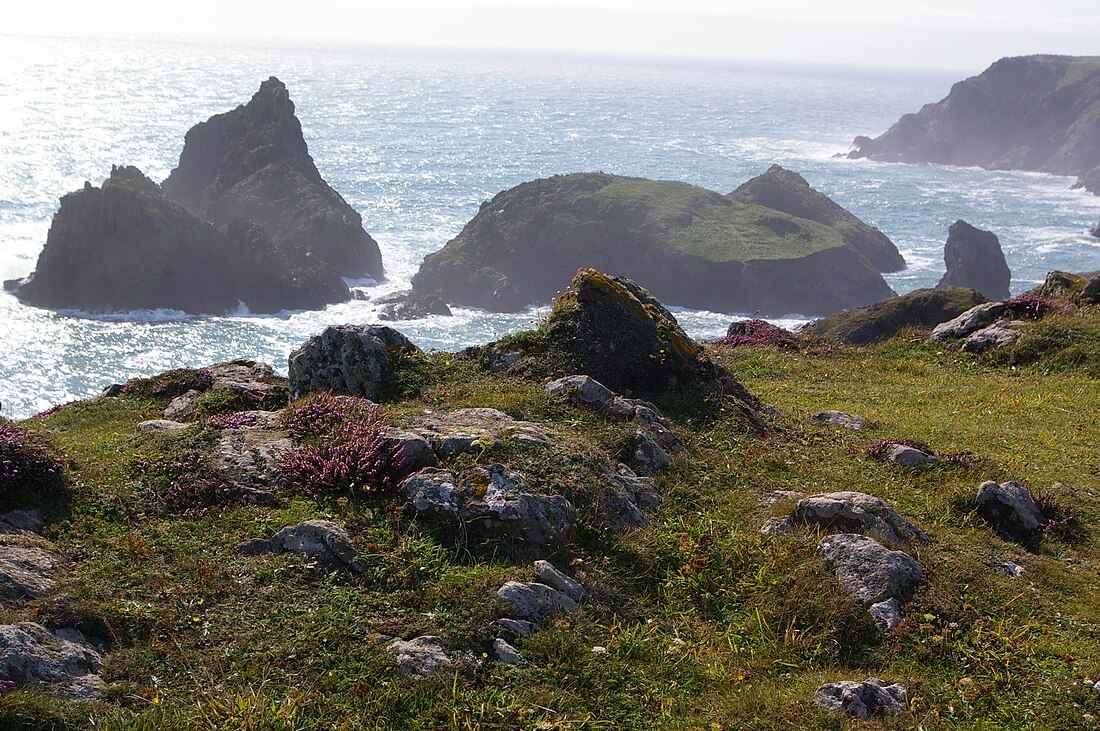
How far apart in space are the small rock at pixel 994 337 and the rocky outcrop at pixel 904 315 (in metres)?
4.60

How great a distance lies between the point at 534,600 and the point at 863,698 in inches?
131

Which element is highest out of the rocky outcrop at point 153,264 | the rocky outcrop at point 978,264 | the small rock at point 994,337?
the small rock at point 994,337

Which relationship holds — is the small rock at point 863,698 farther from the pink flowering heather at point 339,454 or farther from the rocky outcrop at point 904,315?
the rocky outcrop at point 904,315

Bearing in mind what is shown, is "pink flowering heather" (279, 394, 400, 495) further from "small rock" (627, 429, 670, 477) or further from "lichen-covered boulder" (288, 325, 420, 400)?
"small rock" (627, 429, 670, 477)

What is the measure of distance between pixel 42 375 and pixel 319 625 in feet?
230

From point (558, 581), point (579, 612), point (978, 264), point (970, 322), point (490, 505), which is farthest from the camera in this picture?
point (978, 264)

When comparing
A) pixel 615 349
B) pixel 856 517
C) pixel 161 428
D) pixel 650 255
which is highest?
pixel 615 349

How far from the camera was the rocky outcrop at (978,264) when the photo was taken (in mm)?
99000

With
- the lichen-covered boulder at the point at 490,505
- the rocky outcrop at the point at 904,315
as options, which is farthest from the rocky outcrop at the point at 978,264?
the lichen-covered boulder at the point at 490,505

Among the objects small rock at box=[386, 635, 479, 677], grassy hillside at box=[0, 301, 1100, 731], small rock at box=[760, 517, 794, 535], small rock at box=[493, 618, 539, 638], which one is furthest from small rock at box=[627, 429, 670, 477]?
small rock at box=[386, 635, 479, 677]

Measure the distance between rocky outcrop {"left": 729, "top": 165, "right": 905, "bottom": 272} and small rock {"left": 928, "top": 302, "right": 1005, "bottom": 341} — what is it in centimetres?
9747

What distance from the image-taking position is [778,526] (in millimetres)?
10188

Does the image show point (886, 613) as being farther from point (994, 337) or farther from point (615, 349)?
point (994, 337)

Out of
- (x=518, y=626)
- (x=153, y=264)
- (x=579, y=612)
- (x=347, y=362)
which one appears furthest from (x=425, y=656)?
(x=153, y=264)
